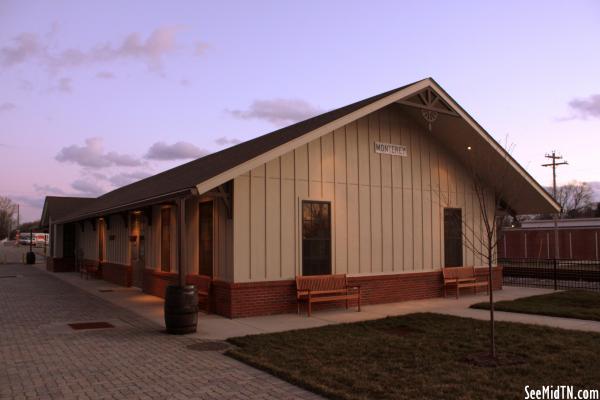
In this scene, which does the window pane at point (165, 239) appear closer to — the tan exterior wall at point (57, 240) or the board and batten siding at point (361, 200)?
the board and batten siding at point (361, 200)

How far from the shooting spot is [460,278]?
15.9 m

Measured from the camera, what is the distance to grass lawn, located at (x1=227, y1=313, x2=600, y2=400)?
20.3 feet

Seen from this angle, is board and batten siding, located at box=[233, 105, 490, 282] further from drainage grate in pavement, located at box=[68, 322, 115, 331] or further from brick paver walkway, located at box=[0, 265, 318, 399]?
brick paver walkway, located at box=[0, 265, 318, 399]

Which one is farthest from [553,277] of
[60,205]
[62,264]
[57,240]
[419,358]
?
[60,205]

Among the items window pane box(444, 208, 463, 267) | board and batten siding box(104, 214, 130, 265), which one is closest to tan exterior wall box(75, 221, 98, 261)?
board and batten siding box(104, 214, 130, 265)

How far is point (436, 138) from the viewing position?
15805 mm

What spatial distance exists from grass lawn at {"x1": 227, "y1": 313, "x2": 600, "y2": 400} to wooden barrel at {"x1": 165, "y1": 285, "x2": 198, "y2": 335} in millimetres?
1240

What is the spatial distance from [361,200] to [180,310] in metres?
6.08

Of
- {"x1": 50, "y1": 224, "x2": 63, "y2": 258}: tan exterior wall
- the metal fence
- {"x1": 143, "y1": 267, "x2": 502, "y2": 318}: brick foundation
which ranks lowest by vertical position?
the metal fence

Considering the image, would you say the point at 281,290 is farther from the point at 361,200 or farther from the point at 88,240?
the point at 88,240

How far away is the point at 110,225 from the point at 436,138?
1440cm

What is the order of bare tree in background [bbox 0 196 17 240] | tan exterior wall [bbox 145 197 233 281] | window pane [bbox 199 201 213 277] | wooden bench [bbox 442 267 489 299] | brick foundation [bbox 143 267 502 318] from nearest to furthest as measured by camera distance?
1. brick foundation [bbox 143 267 502 318]
2. tan exterior wall [bbox 145 197 233 281]
3. window pane [bbox 199 201 213 277]
4. wooden bench [bbox 442 267 489 299]
5. bare tree in background [bbox 0 196 17 240]

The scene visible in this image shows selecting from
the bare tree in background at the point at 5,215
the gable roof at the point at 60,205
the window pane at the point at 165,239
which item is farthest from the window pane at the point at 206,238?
the bare tree in background at the point at 5,215

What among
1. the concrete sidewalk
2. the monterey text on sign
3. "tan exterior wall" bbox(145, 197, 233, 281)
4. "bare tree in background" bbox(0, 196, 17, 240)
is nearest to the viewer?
the concrete sidewalk
